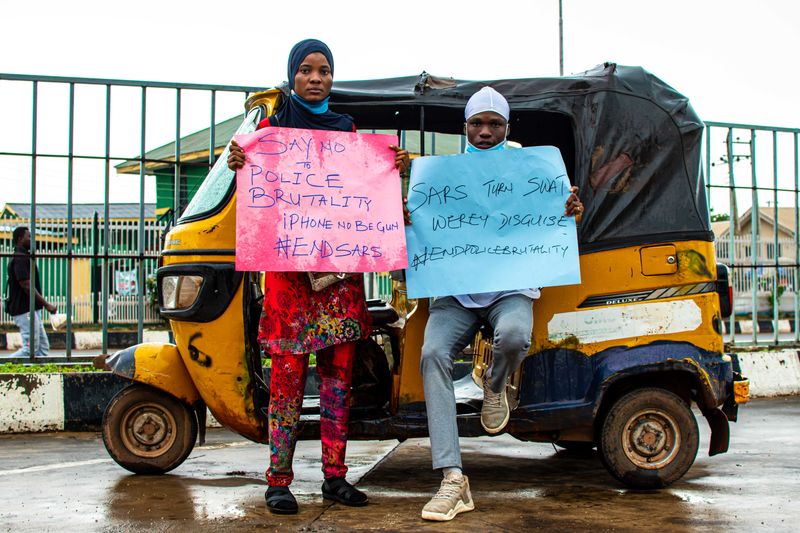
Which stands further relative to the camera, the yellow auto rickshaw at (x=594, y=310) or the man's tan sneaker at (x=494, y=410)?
the yellow auto rickshaw at (x=594, y=310)

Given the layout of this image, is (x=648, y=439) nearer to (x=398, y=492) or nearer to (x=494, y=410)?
(x=494, y=410)

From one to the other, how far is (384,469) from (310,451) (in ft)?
3.29

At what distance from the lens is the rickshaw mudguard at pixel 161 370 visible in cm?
511

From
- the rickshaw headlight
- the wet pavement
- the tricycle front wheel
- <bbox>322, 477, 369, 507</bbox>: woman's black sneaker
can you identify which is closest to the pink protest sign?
the rickshaw headlight

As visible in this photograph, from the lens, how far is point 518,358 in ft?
14.7

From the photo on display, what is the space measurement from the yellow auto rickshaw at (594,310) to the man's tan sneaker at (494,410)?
0.19 m

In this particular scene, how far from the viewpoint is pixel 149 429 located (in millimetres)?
5215

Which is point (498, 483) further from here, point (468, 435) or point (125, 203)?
point (125, 203)

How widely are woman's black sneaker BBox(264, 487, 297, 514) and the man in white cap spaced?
1.97ft

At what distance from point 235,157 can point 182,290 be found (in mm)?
955

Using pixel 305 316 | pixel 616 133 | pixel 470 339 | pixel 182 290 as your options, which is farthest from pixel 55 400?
pixel 616 133

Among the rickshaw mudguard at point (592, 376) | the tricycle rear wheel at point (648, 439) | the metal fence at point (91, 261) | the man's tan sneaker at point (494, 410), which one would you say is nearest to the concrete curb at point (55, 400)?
the metal fence at point (91, 261)

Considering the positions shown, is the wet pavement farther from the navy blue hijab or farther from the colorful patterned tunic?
the navy blue hijab

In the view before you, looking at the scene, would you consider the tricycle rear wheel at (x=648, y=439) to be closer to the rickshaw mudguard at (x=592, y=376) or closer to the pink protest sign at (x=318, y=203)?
the rickshaw mudguard at (x=592, y=376)
